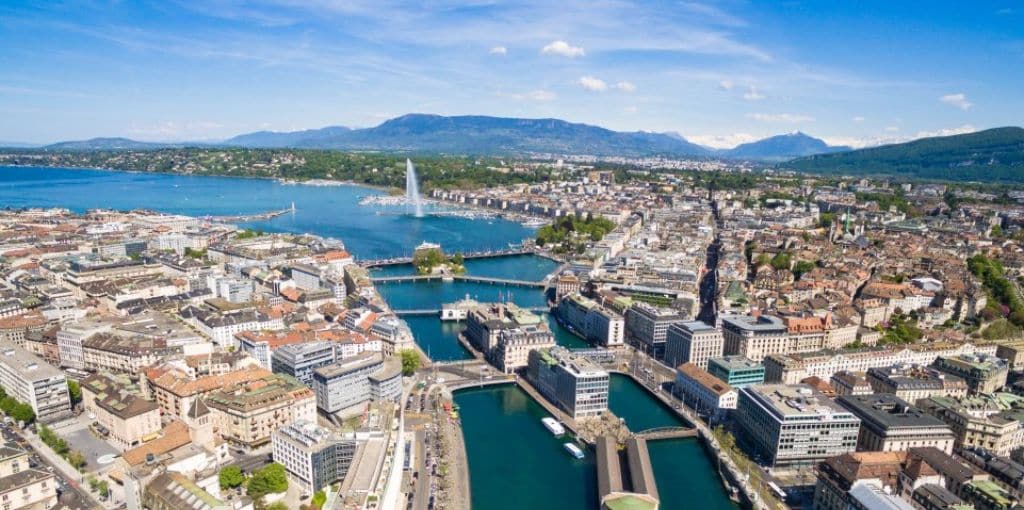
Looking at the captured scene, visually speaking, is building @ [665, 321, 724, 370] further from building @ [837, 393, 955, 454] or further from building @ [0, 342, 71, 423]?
building @ [0, 342, 71, 423]

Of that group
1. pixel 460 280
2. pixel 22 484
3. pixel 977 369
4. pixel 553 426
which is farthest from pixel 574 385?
pixel 460 280

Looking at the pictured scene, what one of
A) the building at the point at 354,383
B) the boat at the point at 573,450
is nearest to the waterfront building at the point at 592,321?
the boat at the point at 573,450

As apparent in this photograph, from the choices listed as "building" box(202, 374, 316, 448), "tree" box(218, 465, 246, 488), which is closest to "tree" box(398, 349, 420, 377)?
"building" box(202, 374, 316, 448)

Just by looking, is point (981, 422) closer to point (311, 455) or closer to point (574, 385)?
point (574, 385)

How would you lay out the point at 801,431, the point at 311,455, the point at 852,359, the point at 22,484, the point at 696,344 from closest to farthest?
the point at 22,484 < the point at 311,455 < the point at 801,431 < the point at 852,359 < the point at 696,344

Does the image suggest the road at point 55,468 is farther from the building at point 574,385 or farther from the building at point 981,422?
the building at point 981,422

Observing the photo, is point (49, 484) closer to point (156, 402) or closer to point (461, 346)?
point (156, 402)
